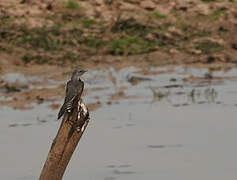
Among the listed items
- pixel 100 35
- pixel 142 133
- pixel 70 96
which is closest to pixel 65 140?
pixel 70 96

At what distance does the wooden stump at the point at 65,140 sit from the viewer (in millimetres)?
7844

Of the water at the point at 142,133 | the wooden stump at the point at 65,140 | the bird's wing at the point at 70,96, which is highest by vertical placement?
the bird's wing at the point at 70,96

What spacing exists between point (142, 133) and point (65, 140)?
15.5ft

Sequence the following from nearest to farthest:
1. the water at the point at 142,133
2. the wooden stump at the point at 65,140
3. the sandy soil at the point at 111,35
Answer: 1. the wooden stump at the point at 65,140
2. the water at the point at 142,133
3. the sandy soil at the point at 111,35

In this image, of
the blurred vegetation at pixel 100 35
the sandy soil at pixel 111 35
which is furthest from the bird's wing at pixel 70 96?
the blurred vegetation at pixel 100 35

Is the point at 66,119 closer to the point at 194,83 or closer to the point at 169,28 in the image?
the point at 194,83

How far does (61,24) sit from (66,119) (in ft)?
34.5

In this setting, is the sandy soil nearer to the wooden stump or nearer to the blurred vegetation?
the blurred vegetation

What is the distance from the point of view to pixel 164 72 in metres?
16.2

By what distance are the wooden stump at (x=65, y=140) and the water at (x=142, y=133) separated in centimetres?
271

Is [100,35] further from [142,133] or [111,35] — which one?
[142,133]

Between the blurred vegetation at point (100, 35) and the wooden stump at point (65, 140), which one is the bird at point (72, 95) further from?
the blurred vegetation at point (100, 35)

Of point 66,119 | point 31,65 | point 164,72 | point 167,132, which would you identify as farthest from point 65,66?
point 66,119

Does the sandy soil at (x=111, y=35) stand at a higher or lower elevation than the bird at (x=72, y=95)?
lower
